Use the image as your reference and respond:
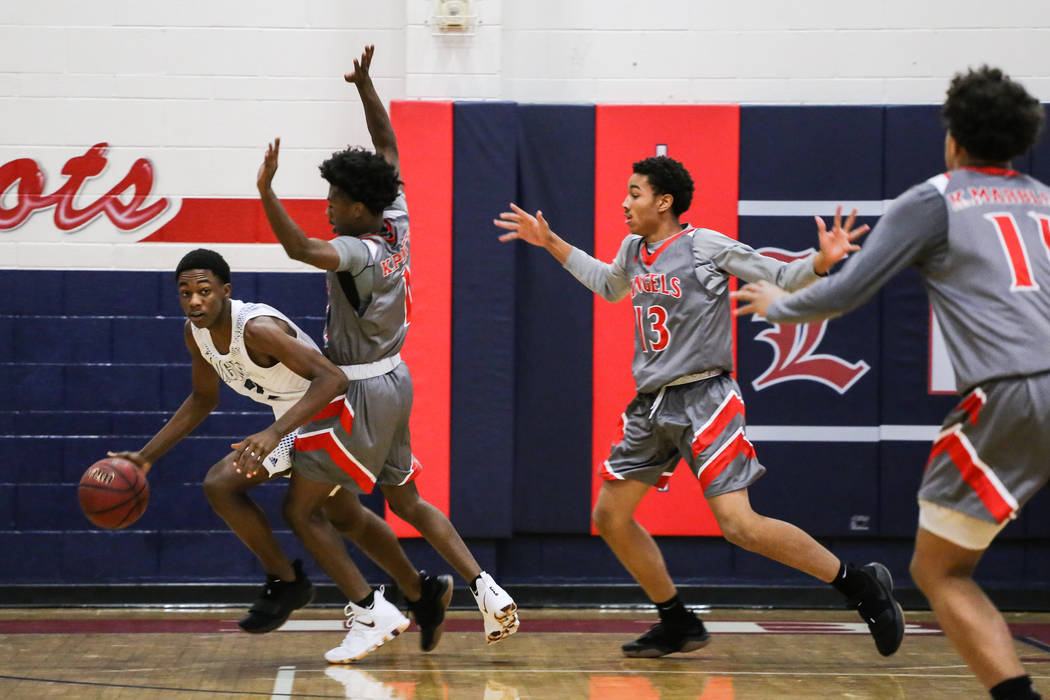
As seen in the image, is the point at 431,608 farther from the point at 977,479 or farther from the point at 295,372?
the point at 977,479

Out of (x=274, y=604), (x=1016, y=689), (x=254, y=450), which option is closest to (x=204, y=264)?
(x=254, y=450)

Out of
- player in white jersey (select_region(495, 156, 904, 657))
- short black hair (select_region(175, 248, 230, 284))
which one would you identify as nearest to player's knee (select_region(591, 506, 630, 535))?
player in white jersey (select_region(495, 156, 904, 657))

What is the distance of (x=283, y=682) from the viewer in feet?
13.6

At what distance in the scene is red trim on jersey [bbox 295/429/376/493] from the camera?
4.30 meters

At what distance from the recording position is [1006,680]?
2842mm

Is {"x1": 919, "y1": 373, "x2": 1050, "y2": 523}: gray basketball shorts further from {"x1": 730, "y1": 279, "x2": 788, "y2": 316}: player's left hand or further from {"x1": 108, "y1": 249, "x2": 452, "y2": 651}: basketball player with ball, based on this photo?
{"x1": 108, "y1": 249, "x2": 452, "y2": 651}: basketball player with ball

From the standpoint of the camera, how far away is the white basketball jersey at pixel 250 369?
435 centimetres

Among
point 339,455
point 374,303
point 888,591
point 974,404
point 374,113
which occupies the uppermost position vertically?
point 374,113

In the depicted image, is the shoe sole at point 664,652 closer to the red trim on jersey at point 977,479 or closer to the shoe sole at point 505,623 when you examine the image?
the shoe sole at point 505,623

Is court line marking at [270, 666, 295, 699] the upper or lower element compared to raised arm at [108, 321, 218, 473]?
lower

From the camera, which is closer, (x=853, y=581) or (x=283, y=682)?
(x=283, y=682)

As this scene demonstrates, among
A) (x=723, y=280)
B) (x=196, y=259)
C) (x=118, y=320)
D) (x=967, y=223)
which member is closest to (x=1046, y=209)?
(x=967, y=223)

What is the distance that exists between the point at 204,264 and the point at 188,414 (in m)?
0.59

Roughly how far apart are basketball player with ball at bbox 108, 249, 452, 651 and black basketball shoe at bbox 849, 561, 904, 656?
1.49 m
